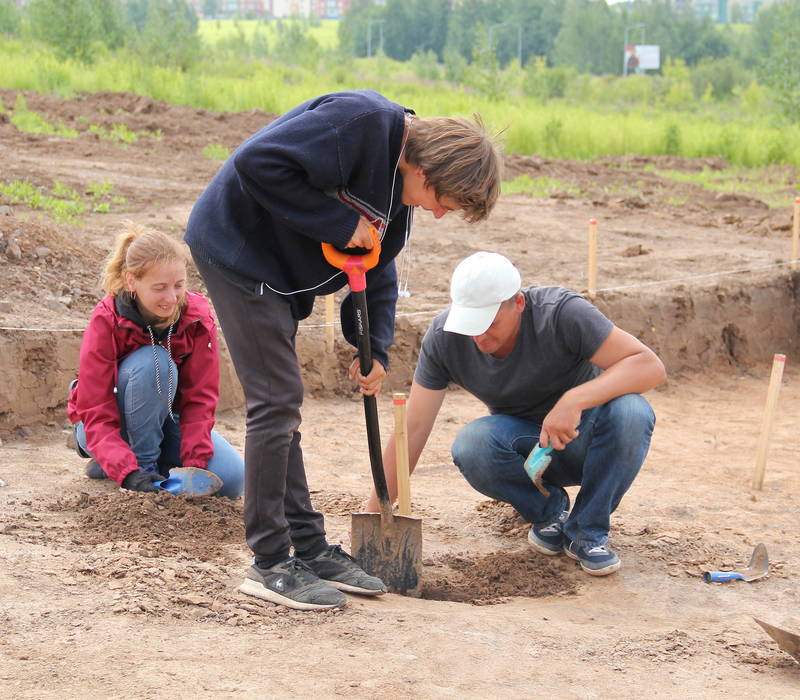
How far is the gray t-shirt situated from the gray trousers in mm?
821

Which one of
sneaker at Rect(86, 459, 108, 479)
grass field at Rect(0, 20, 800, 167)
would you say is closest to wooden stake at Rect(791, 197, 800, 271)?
sneaker at Rect(86, 459, 108, 479)

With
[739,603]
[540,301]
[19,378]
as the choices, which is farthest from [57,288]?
[739,603]

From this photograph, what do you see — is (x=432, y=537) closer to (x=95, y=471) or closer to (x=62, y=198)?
(x=95, y=471)

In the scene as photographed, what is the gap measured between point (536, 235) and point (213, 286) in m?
6.48

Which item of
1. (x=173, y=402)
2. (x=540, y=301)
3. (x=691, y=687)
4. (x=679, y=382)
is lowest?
(x=679, y=382)

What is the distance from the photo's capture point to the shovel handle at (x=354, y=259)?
8.85 ft

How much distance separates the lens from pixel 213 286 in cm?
280

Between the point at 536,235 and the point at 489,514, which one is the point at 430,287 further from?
the point at 489,514

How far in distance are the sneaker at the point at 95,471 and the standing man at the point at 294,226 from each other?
1.34 meters

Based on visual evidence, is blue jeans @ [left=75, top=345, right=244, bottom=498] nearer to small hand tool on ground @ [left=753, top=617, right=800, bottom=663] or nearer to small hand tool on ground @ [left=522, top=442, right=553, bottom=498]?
small hand tool on ground @ [left=522, top=442, right=553, bottom=498]

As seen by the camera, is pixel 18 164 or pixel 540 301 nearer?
pixel 540 301

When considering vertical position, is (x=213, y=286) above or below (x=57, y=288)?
above

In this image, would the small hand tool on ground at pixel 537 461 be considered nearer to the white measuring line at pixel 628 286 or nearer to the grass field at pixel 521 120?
the white measuring line at pixel 628 286

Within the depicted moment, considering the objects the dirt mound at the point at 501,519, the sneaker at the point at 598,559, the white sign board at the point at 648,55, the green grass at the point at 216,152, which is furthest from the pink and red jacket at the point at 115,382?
the white sign board at the point at 648,55
